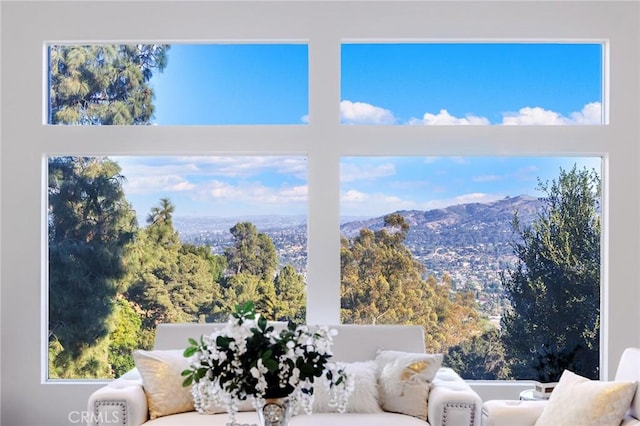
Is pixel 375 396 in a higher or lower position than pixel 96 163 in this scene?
lower

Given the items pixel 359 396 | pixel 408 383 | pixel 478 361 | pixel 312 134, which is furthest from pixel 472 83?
pixel 359 396

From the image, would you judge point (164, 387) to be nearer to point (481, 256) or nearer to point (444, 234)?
point (444, 234)

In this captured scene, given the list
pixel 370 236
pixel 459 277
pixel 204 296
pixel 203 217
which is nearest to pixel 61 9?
pixel 203 217

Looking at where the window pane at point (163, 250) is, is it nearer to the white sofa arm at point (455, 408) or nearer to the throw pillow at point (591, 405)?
the white sofa arm at point (455, 408)

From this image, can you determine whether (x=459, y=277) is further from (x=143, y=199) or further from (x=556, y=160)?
(x=143, y=199)

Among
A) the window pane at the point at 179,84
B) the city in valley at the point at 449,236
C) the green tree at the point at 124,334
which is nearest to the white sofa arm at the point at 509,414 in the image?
the city in valley at the point at 449,236

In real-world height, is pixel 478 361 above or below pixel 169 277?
below
